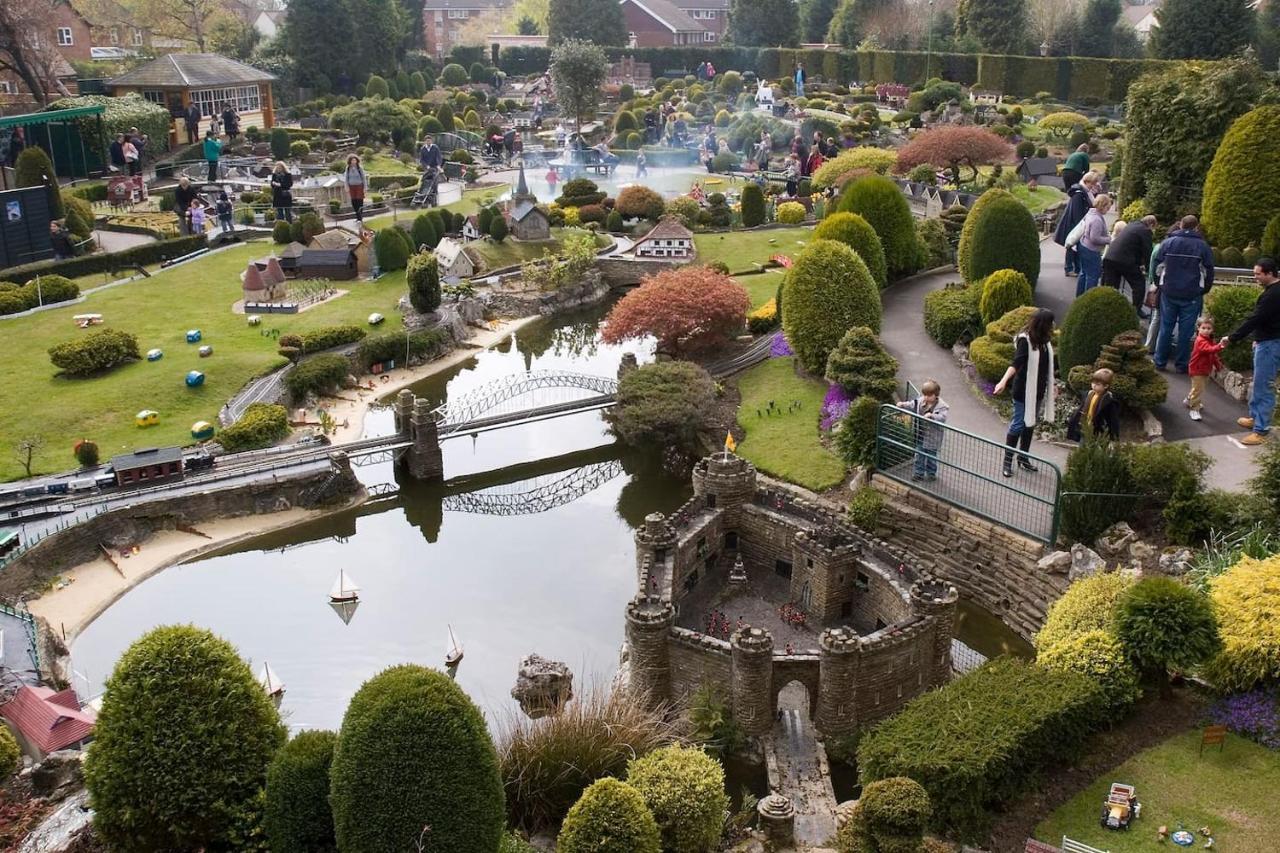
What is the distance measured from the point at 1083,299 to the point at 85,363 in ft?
86.9

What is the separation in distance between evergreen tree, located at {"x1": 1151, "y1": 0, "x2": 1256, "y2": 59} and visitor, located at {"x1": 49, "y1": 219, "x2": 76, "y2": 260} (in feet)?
200

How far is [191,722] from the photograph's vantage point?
1345 cm

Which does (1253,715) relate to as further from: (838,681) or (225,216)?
(225,216)

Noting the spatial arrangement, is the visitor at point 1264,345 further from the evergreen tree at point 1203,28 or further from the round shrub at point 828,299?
the evergreen tree at point 1203,28

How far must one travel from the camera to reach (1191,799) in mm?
14039

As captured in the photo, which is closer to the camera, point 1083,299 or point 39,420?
point 1083,299

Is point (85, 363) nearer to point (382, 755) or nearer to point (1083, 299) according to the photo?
point (382, 755)

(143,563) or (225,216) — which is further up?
(225,216)

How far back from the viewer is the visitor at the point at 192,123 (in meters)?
62.9

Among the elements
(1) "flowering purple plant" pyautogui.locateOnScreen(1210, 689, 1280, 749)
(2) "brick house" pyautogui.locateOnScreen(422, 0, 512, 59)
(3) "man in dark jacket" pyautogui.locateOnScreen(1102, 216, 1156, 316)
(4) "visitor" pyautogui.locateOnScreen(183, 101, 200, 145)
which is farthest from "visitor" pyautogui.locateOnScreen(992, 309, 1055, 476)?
(2) "brick house" pyautogui.locateOnScreen(422, 0, 512, 59)

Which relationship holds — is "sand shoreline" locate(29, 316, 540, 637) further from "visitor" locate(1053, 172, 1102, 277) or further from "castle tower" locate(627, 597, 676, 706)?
"visitor" locate(1053, 172, 1102, 277)

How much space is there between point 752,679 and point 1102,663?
5252 millimetres

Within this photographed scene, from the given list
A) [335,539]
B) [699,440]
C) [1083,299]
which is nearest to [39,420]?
[335,539]

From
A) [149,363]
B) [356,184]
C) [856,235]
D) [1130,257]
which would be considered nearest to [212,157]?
[356,184]
